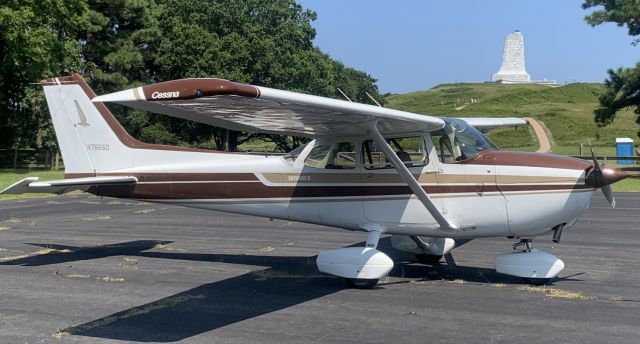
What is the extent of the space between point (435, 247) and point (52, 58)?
32.6 m

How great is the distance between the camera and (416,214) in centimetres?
798

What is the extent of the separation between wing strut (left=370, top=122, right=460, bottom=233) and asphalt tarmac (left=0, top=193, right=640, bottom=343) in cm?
90

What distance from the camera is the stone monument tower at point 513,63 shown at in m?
122

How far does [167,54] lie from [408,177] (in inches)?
1497

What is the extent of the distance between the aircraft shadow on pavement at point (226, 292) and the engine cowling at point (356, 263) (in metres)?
0.26

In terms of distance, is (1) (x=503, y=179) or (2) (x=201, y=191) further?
(2) (x=201, y=191)

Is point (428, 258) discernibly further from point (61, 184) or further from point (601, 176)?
point (61, 184)

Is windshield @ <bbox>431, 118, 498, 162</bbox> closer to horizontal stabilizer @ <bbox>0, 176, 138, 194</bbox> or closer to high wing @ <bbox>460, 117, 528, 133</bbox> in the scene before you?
high wing @ <bbox>460, 117, 528, 133</bbox>

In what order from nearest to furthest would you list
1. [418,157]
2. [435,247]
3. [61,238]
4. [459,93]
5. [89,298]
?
[89,298]
[418,157]
[435,247]
[61,238]
[459,93]

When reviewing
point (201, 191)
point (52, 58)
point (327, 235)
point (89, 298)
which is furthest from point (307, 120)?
point (52, 58)

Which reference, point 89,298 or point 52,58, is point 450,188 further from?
point 52,58

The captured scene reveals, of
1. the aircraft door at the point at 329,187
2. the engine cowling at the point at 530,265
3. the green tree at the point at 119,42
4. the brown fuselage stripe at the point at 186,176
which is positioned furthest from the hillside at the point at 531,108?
the brown fuselage stripe at the point at 186,176

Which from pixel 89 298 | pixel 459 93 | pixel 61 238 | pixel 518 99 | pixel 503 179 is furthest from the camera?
pixel 459 93

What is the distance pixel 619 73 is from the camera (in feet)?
108
